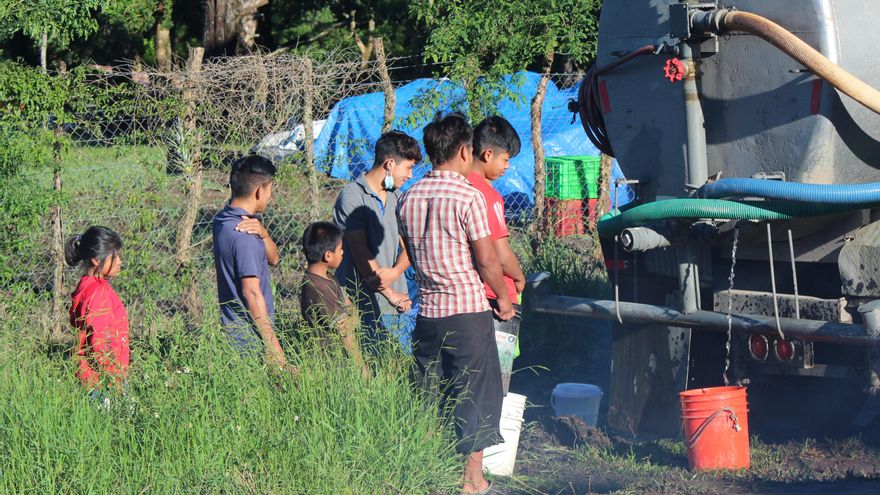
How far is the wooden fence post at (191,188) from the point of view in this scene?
7.53 metres

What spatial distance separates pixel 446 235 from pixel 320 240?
3.14 ft

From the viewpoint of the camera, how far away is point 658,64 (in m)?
5.69

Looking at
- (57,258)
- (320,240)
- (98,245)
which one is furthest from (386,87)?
(98,245)

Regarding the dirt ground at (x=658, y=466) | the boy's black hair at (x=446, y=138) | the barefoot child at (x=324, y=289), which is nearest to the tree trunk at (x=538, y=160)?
the dirt ground at (x=658, y=466)

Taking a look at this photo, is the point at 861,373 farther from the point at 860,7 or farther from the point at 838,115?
the point at 860,7

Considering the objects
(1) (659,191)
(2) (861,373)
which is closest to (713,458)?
(2) (861,373)

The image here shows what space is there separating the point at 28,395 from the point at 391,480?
183 cm

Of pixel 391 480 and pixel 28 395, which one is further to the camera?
pixel 28 395

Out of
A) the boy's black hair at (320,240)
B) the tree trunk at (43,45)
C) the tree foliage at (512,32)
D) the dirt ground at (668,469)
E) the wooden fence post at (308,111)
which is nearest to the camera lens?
the dirt ground at (668,469)

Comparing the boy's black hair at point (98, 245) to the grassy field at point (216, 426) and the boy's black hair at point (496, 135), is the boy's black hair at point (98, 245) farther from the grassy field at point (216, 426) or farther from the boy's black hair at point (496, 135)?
the boy's black hair at point (496, 135)

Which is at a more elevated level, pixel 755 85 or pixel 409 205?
pixel 755 85

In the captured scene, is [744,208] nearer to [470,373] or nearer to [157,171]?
[470,373]

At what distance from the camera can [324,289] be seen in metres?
5.48

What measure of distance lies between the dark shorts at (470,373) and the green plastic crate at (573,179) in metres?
5.66
